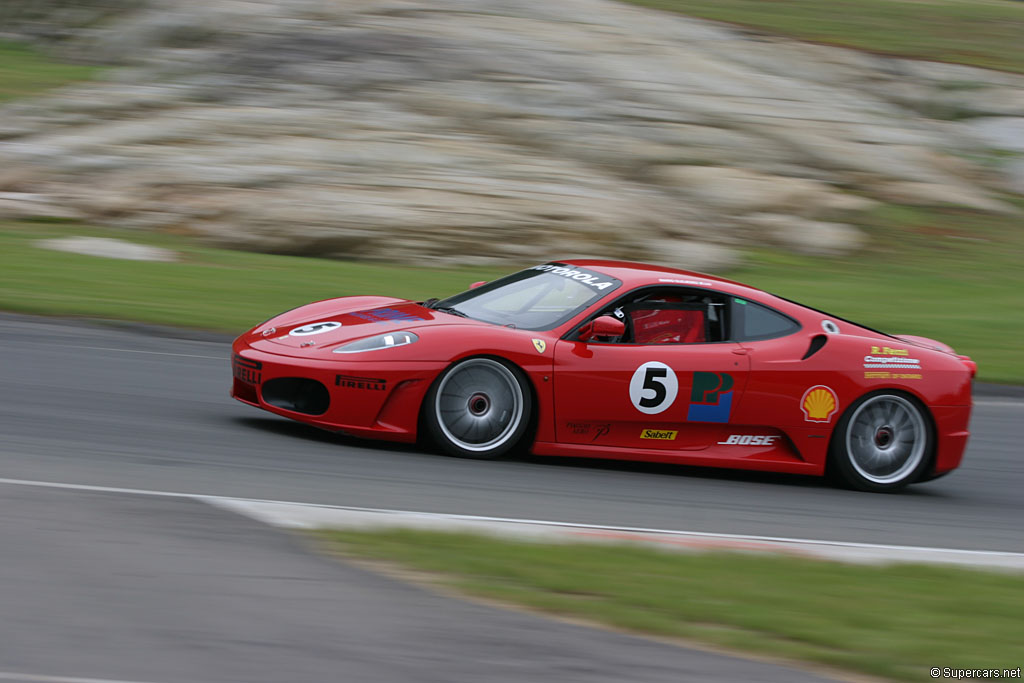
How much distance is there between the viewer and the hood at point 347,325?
6.92 m

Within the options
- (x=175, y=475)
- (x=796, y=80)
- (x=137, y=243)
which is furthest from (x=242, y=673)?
(x=796, y=80)

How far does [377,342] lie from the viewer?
6.81 meters

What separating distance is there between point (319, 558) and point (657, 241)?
44.1ft

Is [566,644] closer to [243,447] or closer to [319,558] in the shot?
[319,558]

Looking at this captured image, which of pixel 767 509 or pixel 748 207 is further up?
pixel 748 207

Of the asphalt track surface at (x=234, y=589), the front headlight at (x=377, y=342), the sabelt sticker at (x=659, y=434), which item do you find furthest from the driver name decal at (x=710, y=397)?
the front headlight at (x=377, y=342)

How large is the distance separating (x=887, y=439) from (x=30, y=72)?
21.7m

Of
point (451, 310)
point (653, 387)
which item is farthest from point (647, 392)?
point (451, 310)

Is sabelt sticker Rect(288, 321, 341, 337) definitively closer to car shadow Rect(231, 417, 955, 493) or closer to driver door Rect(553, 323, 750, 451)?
car shadow Rect(231, 417, 955, 493)

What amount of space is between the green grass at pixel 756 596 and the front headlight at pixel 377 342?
1801 mm

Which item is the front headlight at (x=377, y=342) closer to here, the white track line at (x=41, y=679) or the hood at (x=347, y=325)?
the hood at (x=347, y=325)

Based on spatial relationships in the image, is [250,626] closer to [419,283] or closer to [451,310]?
[451,310]

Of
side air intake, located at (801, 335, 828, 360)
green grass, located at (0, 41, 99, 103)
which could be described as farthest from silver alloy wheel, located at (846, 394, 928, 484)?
green grass, located at (0, 41, 99, 103)

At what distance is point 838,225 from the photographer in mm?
20094
